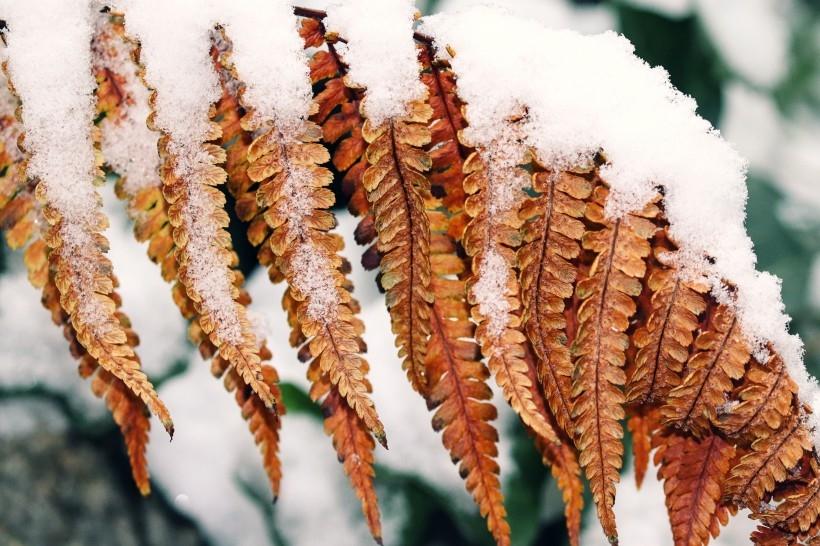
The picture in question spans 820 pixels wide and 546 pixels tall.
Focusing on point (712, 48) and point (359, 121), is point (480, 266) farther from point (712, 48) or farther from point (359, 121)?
point (712, 48)

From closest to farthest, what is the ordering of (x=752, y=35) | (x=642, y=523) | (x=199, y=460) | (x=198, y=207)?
1. (x=198, y=207)
2. (x=199, y=460)
3. (x=642, y=523)
4. (x=752, y=35)

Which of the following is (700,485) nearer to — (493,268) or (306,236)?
(493,268)

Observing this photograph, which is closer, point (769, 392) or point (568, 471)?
point (769, 392)

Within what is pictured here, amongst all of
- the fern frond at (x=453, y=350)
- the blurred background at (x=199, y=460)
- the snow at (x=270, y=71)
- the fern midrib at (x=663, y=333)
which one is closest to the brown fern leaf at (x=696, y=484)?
the fern midrib at (x=663, y=333)

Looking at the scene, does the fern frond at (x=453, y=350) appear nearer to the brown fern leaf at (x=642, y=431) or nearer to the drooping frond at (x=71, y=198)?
the brown fern leaf at (x=642, y=431)

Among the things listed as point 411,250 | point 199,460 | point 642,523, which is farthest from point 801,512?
point 199,460

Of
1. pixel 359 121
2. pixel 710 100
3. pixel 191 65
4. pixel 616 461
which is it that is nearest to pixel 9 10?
pixel 191 65
